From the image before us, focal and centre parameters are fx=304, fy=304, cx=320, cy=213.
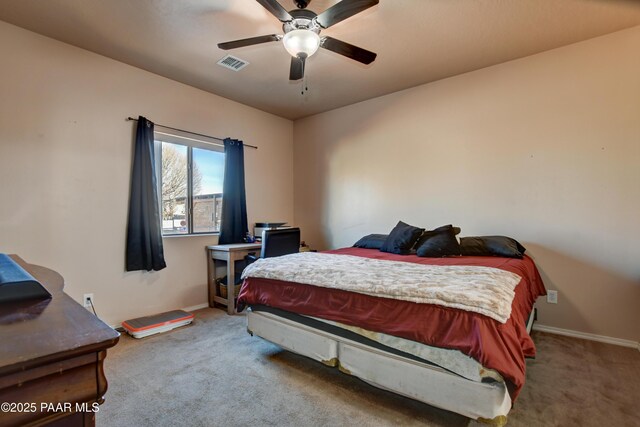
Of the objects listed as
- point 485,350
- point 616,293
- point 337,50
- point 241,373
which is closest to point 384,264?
point 485,350

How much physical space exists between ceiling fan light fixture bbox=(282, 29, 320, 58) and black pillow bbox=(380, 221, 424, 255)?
78.7 inches

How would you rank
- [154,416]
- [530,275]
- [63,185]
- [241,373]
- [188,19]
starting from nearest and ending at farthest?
[154,416], [241,373], [188,19], [530,275], [63,185]

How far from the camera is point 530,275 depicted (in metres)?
2.53

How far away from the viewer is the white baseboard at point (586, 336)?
8.43ft

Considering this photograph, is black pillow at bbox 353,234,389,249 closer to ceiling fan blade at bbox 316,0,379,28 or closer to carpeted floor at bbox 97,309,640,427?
carpeted floor at bbox 97,309,640,427

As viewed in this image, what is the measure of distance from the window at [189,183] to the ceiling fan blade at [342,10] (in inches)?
90.1

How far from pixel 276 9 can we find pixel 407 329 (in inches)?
78.9

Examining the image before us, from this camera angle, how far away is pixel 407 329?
1627 mm

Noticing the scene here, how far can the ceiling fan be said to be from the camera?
5.91ft

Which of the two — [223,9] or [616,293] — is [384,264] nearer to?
[616,293]

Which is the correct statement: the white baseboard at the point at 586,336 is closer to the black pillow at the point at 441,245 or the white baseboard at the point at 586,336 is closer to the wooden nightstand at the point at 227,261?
the black pillow at the point at 441,245

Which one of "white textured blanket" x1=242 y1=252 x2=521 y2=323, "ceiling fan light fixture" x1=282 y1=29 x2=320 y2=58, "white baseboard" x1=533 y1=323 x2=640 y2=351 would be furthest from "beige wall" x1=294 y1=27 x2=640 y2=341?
"ceiling fan light fixture" x1=282 y1=29 x2=320 y2=58

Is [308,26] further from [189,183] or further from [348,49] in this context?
[189,183]

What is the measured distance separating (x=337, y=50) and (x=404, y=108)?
5.85ft
